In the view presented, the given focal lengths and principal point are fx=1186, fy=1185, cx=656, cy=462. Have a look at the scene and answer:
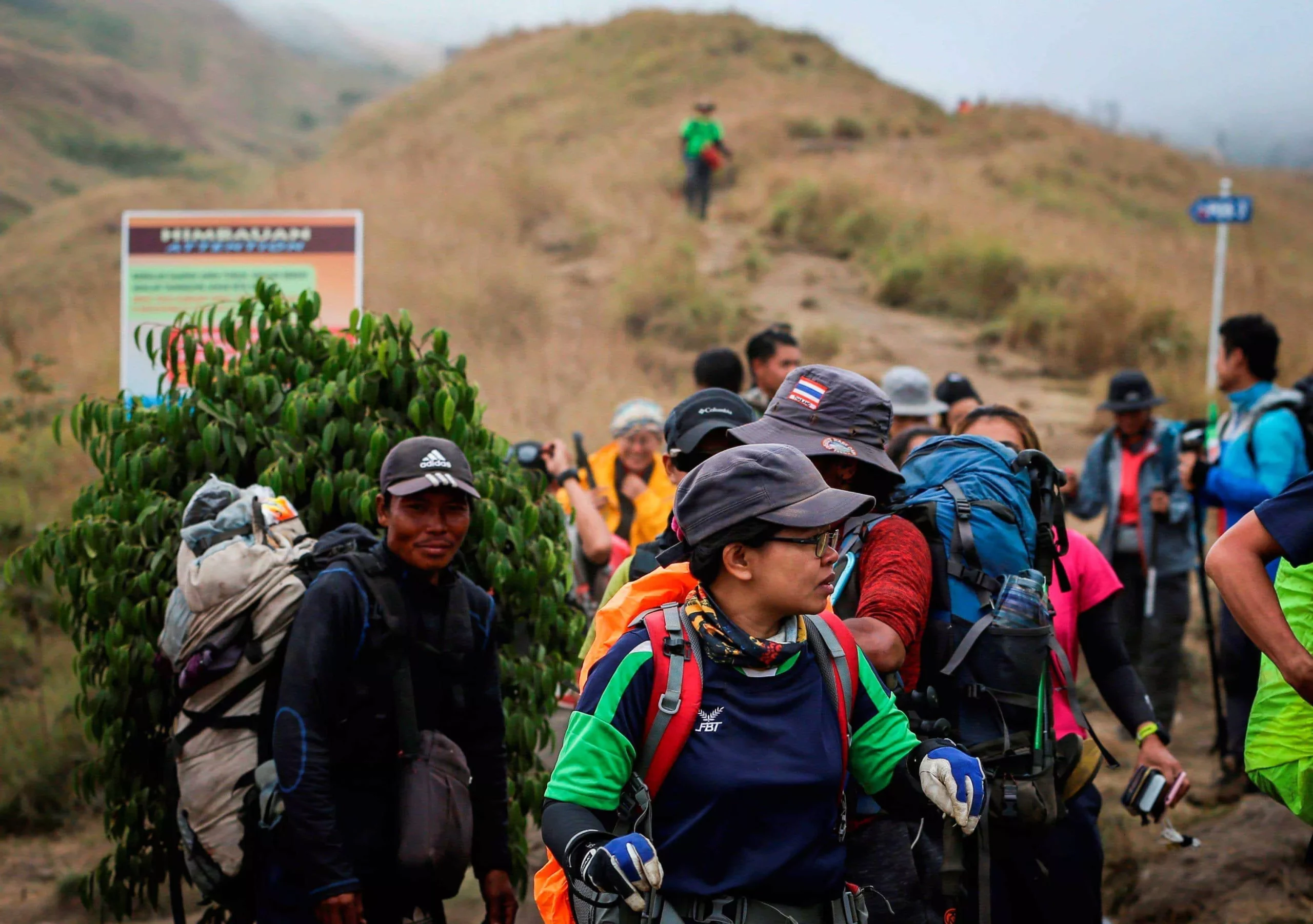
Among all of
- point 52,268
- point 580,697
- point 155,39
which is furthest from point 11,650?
point 155,39

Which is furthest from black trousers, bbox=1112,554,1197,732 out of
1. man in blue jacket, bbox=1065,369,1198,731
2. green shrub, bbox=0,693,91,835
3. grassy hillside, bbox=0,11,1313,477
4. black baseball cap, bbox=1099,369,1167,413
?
grassy hillside, bbox=0,11,1313,477

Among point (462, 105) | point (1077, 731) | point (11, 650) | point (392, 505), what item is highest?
point (462, 105)

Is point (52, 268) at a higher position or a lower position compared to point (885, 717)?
higher

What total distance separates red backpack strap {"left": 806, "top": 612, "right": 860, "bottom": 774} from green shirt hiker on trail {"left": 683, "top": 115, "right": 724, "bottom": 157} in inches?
749

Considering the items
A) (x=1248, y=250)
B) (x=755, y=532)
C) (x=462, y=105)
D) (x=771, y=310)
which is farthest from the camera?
(x=462, y=105)

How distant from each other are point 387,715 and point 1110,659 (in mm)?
2212

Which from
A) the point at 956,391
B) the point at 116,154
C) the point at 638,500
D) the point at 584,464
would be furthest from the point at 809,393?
the point at 116,154

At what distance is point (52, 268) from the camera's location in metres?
21.0

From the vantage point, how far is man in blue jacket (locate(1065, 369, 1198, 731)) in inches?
271

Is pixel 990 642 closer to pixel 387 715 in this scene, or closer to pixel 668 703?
pixel 668 703

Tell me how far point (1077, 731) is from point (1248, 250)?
85.2ft

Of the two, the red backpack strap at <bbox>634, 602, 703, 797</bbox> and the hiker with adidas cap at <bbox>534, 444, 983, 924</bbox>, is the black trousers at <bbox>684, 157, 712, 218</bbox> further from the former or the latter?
the red backpack strap at <bbox>634, 602, 703, 797</bbox>

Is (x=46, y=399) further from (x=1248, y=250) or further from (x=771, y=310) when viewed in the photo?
(x=1248, y=250)

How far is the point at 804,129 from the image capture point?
30.5 meters
